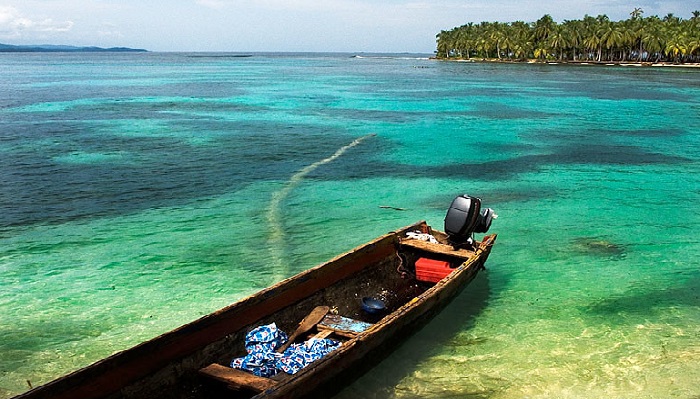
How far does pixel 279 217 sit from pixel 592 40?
114 m

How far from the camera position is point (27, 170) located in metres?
21.5

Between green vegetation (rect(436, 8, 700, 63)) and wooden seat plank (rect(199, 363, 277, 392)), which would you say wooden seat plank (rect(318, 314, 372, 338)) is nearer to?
wooden seat plank (rect(199, 363, 277, 392))

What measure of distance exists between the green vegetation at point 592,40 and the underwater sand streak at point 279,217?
97.7m

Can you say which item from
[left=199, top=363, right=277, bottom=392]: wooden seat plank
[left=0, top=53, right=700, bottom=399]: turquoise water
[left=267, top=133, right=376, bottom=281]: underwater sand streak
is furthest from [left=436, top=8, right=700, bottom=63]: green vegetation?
[left=199, top=363, right=277, bottom=392]: wooden seat plank

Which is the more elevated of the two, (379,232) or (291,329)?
(291,329)

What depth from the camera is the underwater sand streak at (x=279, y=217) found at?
1262 centimetres

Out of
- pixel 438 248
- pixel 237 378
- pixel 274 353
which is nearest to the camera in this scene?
pixel 237 378

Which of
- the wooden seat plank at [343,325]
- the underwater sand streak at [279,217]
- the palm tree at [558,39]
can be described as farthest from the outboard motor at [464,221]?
the palm tree at [558,39]

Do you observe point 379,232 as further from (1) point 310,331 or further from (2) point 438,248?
(1) point 310,331

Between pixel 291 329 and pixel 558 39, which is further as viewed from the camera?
pixel 558 39

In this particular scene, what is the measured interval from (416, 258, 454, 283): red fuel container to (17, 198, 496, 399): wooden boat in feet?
0.15

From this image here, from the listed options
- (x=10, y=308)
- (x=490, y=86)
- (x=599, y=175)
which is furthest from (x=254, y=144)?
(x=490, y=86)

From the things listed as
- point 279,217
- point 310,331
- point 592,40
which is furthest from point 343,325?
point 592,40

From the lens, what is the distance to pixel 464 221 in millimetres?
10773
